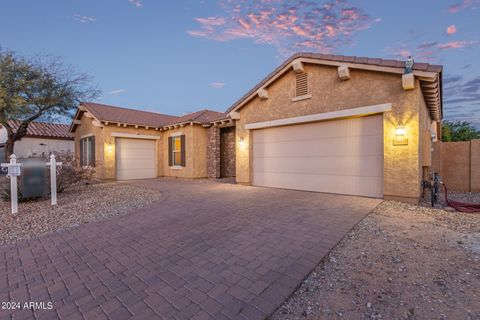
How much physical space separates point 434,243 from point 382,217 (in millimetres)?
1385

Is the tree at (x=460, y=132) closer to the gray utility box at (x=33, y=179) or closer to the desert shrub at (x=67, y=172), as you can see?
the desert shrub at (x=67, y=172)

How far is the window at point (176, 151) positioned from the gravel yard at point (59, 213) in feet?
19.3

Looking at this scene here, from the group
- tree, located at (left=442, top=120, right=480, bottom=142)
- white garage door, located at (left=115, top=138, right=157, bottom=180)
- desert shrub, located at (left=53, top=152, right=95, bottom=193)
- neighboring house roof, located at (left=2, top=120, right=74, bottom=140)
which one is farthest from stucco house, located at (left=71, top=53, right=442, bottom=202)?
neighboring house roof, located at (left=2, top=120, right=74, bottom=140)

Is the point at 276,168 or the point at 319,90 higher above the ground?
the point at 319,90

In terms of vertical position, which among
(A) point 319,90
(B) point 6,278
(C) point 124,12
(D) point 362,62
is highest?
(C) point 124,12

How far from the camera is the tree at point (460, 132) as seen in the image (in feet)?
62.2

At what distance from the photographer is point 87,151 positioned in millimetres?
14383

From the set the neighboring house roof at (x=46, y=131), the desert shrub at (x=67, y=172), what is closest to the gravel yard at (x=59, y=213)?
the desert shrub at (x=67, y=172)

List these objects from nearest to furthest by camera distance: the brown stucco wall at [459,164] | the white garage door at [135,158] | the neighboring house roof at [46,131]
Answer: the brown stucco wall at [459,164]
the white garage door at [135,158]
the neighboring house roof at [46,131]

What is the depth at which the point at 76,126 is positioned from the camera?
51.9 ft

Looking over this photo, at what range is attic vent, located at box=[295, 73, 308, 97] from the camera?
805cm

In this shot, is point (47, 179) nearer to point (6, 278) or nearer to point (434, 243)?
point (6, 278)

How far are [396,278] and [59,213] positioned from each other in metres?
7.23

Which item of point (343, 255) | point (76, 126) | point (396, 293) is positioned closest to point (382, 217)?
point (343, 255)
